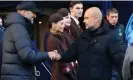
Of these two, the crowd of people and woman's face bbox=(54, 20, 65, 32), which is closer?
the crowd of people

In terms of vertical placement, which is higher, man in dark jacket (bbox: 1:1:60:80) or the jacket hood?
the jacket hood

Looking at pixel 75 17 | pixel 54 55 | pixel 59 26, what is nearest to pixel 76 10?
pixel 75 17

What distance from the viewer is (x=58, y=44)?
289 inches

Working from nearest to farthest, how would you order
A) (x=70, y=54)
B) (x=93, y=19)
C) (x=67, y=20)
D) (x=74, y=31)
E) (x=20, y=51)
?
1. (x=20, y=51)
2. (x=93, y=19)
3. (x=70, y=54)
4. (x=67, y=20)
5. (x=74, y=31)

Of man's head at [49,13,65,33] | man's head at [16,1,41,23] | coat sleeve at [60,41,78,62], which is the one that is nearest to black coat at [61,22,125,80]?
coat sleeve at [60,41,78,62]

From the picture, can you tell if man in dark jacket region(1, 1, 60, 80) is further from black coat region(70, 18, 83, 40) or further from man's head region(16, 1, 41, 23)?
black coat region(70, 18, 83, 40)

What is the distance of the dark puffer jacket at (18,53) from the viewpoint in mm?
6352

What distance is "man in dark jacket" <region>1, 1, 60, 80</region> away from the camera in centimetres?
636

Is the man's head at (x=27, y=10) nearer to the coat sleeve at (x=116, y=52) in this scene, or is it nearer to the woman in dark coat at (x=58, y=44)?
the woman in dark coat at (x=58, y=44)

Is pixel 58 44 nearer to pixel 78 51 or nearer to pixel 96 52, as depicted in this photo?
pixel 78 51

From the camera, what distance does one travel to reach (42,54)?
6.42 metres

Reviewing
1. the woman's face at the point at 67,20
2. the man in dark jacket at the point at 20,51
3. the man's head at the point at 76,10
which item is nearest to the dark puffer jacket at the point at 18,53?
the man in dark jacket at the point at 20,51

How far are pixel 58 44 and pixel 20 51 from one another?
1.11 m

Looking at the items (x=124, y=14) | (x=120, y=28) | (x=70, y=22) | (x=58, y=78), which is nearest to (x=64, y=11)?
(x=70, y=22)
